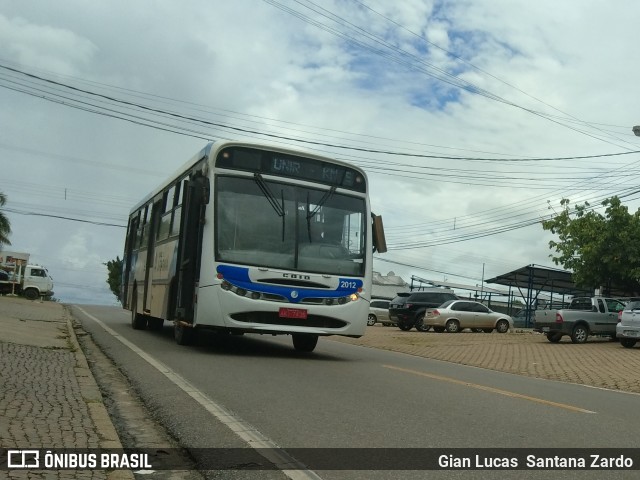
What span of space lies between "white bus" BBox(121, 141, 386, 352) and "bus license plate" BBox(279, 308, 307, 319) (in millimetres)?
17

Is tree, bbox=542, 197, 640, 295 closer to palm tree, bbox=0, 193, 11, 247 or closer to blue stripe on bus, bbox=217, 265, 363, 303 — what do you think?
blue stripe on bus, bbox=217, 265, 363, 303

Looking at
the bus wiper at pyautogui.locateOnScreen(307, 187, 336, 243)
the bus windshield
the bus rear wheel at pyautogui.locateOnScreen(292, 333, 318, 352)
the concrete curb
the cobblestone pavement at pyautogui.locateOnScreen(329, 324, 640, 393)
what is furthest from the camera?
the bus rear wheel at pyautogui.locateOnScreen(292, 333, 318, 352)

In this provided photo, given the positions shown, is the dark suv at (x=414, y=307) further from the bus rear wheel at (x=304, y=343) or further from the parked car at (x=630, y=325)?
the bus rear wheel at (x=304, y=343)

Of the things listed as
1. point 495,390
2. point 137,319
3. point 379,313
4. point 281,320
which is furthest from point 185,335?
point 379,313

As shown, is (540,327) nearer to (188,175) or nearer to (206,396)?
→ (188,175)

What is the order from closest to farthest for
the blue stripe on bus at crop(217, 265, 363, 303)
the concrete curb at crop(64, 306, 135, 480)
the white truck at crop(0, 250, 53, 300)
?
the concrete curb at crop(64, 306, 135, 480), the blue stripe on bus at crop(217, 265, 363, 303), the white truck at crop(0, 250, 53, 300)

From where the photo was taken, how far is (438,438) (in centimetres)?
623

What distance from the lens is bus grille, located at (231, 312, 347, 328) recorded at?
12070 millimetres

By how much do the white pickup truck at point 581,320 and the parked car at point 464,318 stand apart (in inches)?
253

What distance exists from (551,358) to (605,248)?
12264 mm

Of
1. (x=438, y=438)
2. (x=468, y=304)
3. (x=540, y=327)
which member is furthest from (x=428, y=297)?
(x=438, y=438)

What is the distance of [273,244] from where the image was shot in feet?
40.4

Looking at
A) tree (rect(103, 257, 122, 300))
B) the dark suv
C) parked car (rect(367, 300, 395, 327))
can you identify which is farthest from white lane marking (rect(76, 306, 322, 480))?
tree (rect(103, 257, 122, 300))

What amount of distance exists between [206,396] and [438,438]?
9.89 ft
